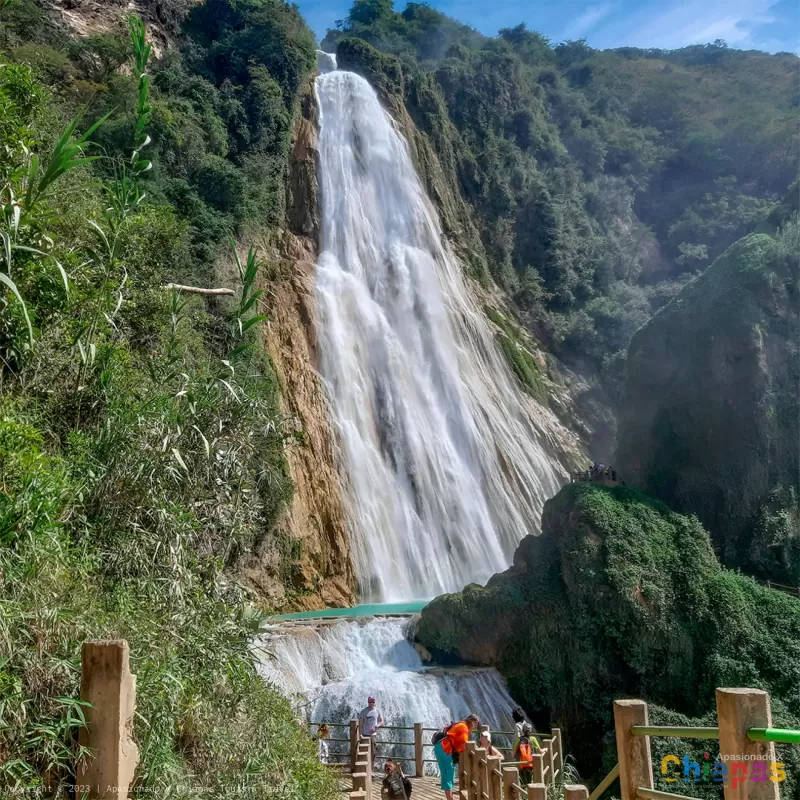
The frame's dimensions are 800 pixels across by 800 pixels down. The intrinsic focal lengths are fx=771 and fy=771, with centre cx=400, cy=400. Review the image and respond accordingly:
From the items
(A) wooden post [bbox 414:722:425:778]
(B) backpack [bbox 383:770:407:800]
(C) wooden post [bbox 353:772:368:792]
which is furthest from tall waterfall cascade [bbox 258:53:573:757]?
(B) backpack [bbox 383:770:407:800]

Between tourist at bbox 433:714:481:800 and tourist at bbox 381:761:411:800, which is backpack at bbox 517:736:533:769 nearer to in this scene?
tourist at bbox 433:714:481:800

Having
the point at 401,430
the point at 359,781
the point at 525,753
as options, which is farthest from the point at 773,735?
the point at 401,430

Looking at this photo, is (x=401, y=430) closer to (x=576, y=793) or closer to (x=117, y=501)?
(x=117, y=501)

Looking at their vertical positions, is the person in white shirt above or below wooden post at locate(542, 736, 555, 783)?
above

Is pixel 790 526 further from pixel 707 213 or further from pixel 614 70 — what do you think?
pixel 614 70

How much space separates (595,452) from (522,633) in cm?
1613

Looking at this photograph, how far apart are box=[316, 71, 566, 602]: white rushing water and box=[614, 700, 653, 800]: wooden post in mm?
16412

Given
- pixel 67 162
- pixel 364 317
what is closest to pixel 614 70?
pixel 364 317

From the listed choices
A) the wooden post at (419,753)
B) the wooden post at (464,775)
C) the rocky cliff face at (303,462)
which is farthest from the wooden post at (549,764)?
the rocky cliff face at (303,462)

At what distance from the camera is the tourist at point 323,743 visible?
992cm

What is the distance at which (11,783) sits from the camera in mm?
4531

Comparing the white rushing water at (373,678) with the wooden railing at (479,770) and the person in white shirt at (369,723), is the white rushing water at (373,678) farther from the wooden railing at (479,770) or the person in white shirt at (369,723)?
the person in white shirt at (369,723)

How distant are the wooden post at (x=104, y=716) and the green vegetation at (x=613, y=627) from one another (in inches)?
451

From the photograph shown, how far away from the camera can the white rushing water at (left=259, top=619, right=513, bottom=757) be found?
43.8 ft
